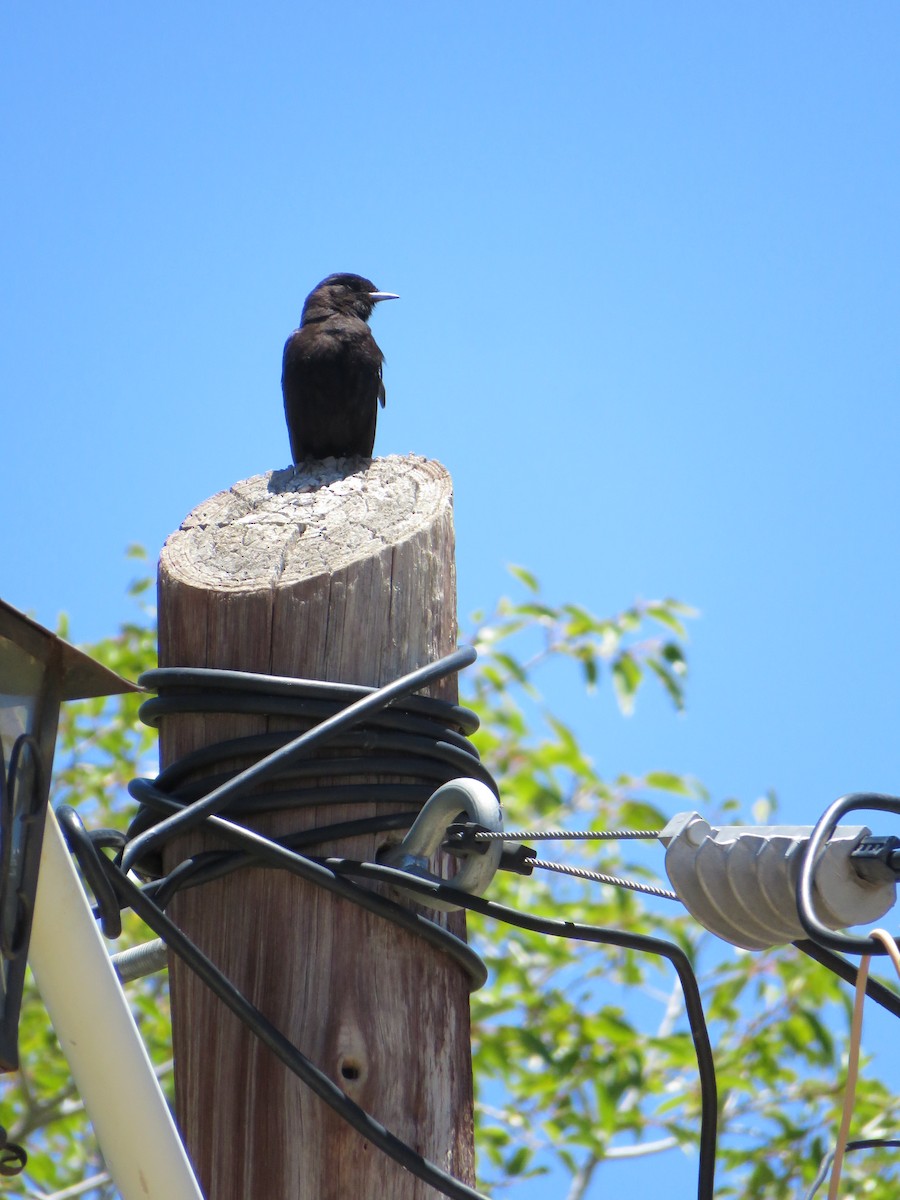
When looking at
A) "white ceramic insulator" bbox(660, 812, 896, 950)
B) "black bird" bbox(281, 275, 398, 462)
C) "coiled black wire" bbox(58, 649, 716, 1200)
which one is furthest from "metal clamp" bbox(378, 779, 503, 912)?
"black bird" bbox(281, 275, 398, 462)

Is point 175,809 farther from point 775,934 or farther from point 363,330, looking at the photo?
point 363,330

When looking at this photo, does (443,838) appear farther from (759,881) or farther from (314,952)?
(759,881)

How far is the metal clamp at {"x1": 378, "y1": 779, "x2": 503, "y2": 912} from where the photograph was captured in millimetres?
1574

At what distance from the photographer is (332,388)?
4539 millimetres

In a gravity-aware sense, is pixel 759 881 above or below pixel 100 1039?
above

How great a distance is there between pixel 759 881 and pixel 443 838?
397mm

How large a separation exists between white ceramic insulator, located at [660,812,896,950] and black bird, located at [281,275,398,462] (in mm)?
3222

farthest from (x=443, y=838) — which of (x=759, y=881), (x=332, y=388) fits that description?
(x=332, y=388)

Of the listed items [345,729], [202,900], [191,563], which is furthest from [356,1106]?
[191,563]

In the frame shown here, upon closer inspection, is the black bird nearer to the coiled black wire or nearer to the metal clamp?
the coiled black wire

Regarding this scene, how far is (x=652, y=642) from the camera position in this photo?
5730 millimetres

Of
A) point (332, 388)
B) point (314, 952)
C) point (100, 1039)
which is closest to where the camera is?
point (100, 1039)

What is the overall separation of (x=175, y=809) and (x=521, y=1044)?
152 inches

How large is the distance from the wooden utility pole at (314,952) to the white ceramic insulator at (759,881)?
1.28 feet
